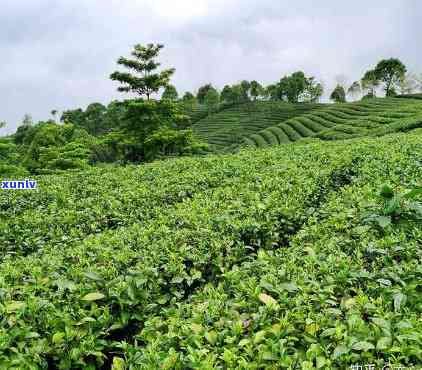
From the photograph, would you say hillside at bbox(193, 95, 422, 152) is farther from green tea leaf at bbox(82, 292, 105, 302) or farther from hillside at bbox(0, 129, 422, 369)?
green tea leaf at bbox(82, 292, 105, 302)

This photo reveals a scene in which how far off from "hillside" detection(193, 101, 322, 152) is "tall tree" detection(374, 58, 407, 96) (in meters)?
14.4

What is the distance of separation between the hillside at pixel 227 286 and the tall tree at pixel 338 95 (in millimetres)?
85753

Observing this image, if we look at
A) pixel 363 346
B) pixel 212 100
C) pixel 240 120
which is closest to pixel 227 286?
pixel 363 346

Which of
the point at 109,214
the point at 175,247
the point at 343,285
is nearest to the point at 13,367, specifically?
the point at 175,247

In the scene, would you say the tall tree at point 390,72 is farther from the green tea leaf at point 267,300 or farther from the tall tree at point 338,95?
the green tea leaf at point 267,300

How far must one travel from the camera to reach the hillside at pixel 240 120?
55.4 m

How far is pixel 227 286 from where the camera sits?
3.21 metres

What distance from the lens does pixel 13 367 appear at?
242cm

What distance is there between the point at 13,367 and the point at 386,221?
290 cm

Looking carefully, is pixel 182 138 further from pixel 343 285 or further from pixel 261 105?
pixel 261 105

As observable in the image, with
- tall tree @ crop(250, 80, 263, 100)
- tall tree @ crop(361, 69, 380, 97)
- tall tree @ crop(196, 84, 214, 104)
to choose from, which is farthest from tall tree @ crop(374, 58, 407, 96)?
tall tree @ crop(196, 84, 214, 104)

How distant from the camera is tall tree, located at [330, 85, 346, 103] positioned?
86.5 meters

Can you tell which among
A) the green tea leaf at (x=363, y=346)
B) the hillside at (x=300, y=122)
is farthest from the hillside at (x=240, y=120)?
the green tea leaf at (x=363, y=346)

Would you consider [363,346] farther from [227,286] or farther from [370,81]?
[370,81]
